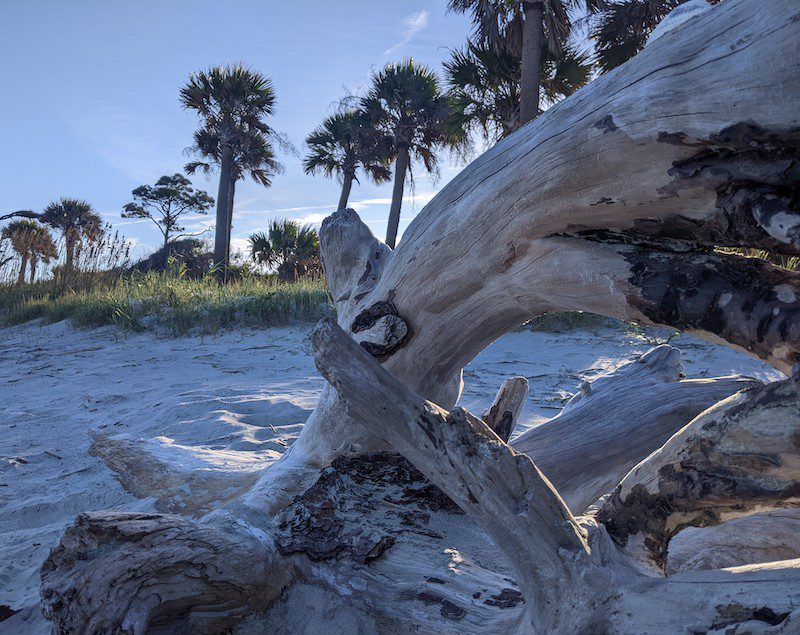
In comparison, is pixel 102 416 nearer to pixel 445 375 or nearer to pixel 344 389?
pixel 445 375

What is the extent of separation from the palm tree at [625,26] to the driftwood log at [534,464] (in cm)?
1264

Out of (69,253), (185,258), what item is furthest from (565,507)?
(185,258)

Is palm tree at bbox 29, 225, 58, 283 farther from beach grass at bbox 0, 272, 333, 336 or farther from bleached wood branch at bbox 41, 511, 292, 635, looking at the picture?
bleached wood branch at bbox 41, 511, 292, 635

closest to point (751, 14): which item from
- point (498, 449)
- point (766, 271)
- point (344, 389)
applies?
point (766, 271)

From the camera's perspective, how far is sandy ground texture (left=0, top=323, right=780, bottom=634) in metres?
2.63

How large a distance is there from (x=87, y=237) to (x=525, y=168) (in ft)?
35.0

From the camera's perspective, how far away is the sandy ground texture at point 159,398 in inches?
103

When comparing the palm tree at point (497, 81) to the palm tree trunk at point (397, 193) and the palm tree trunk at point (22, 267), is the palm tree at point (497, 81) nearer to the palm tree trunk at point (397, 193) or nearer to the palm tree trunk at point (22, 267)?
the palm tree trunk at point (397, 193)

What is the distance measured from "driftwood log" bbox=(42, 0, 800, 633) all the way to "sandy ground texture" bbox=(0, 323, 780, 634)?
707 millimetres

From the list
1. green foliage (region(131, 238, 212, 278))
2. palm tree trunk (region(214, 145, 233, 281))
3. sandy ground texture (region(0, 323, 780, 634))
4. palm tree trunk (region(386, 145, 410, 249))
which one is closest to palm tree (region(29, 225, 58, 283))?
sandy ground texture (region(0, 323, 780, 634))

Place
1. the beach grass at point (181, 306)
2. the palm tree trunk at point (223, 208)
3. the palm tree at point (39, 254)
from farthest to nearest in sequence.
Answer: the palm tree trunk at point (223, 208)
the palm tree at point (39, 254)
the beach grass at point (181, 306)

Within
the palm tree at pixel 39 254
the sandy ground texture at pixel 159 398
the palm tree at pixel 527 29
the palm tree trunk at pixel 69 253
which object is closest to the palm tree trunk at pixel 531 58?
the palm tree at pixel 527 29

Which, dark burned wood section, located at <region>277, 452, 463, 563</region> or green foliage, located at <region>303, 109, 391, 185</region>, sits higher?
green foliage, located at <region>303, 109, 391, 185</region>

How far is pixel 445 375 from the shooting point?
236 cm
